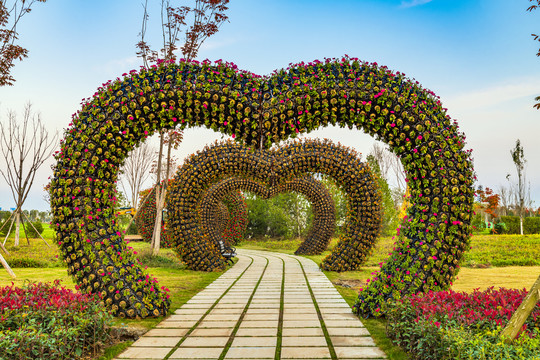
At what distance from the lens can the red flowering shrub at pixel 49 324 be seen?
3.17 metres

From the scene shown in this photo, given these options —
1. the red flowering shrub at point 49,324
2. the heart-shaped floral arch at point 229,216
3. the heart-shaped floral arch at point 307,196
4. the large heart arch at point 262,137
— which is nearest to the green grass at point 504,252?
the heart-shaped floral arch at point 307,196

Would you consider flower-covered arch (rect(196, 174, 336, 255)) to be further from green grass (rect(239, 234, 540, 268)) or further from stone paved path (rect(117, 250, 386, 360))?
stone paved path (rect(117, 250, 386, 360))

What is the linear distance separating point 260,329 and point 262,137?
8.13ft

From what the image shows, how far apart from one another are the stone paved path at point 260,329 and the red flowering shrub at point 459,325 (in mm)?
434

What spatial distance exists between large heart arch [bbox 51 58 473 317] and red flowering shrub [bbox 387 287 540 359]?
2.66ft

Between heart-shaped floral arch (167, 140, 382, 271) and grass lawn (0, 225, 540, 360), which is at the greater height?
heart-shaped floral arch (167, 140, 382, 271)

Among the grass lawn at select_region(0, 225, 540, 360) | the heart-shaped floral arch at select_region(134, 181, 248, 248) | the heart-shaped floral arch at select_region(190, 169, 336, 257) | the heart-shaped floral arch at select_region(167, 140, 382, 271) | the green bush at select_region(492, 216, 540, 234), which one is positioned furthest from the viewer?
the green bush at select_region(492, 216, 540, 234)

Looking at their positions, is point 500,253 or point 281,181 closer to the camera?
point 281,181

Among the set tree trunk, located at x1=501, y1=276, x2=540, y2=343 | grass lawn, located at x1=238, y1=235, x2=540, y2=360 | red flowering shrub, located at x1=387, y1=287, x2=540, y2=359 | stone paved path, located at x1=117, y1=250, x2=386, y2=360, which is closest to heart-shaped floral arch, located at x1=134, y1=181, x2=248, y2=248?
grass lawn, located at x1=238, y1=235, x2=540, y2=360

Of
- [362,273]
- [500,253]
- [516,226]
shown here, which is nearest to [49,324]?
[362,273]

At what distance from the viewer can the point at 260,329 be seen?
476 cm

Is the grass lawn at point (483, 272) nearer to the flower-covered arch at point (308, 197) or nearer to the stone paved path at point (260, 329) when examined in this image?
the stone paved path at point (260, 329)

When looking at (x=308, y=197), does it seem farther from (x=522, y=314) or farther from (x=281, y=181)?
(x=522, y=314)

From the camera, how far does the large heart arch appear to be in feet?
16.1
